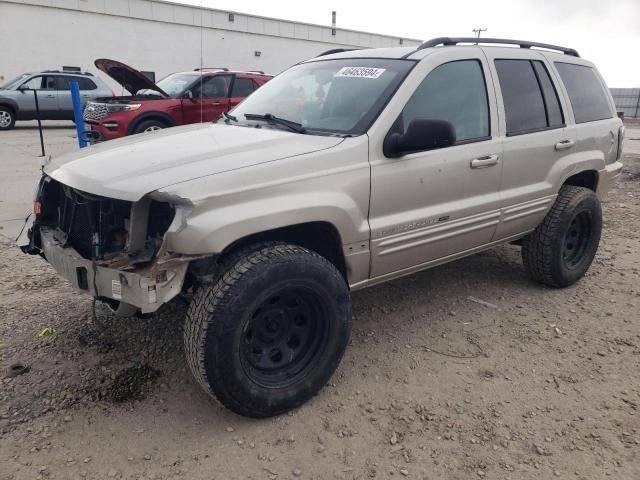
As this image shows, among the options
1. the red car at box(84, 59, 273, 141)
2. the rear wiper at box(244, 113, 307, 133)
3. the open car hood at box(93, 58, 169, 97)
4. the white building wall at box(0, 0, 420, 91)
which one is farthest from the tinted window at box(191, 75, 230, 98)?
the white building wall at box(0, 0, 420, 91)

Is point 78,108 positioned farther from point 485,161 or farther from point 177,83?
point 485,161

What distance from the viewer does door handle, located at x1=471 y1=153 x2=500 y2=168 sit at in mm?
3406

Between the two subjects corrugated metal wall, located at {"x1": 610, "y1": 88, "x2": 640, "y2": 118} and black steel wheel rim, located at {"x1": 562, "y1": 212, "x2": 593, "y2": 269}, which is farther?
corrugated metal wall, located at {"x1": 610, "y1": 88, "x2": 640, "y2": 118}

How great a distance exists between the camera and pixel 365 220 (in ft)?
9.67

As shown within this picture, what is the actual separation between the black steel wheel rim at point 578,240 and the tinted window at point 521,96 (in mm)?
1023

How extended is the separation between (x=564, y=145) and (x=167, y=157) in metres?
3.00

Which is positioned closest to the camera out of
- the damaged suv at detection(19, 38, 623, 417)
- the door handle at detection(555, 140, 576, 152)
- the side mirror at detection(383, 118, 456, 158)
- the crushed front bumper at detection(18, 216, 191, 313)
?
the crushed front bumper at detection(18, 216, 191, 313)

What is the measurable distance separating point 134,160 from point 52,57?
21866 millimetres

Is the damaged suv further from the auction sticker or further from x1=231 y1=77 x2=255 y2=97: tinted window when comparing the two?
x1=231 y1=77 x2=255 y2=97: tinted window

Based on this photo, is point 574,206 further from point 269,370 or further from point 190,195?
point 190,195

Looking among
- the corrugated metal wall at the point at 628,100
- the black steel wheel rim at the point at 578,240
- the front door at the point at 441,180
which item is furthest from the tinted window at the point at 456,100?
the corrugated metal wall at the point at 628,100

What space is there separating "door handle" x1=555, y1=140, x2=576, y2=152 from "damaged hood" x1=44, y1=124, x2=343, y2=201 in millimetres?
2029

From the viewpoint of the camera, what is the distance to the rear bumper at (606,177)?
14.9 feet

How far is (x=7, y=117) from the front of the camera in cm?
1527
